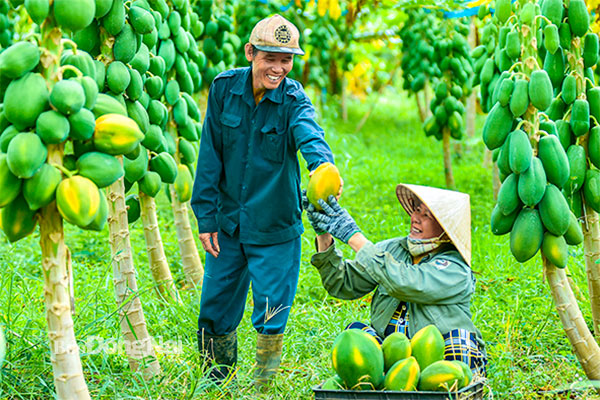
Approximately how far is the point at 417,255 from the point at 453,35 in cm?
425

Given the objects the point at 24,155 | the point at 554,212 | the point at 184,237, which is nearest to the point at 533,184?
the point at 554,212

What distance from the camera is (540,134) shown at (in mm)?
2838

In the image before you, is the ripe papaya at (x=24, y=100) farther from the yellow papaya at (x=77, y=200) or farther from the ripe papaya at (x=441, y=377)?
the ripe papaya at (x=441, y=377)

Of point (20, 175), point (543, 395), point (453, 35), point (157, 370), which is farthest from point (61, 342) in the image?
point (453, 35)

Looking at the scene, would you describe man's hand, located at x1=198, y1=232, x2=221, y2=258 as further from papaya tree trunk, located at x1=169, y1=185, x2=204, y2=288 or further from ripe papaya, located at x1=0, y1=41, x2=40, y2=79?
ripe papaya, located at x1=0, y1=41, x2=40, y2=79

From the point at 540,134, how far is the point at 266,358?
1469mm

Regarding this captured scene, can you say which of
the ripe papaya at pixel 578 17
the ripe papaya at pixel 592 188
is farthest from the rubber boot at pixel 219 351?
the ripe papaya at pixel 578 17

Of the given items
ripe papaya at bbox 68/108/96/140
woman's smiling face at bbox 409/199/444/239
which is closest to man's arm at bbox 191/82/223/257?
woman's smiling face at bbox 409/199/444/239

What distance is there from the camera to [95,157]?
195 centimetres

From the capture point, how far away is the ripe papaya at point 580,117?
10.0 feet

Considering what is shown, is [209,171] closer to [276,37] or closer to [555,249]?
[276,37]

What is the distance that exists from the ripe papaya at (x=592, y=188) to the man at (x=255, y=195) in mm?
1271

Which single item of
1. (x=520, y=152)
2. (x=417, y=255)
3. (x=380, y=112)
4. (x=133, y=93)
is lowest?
(x=380, y=112)

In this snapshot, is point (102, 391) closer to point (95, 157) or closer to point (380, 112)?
point (95, 157)
